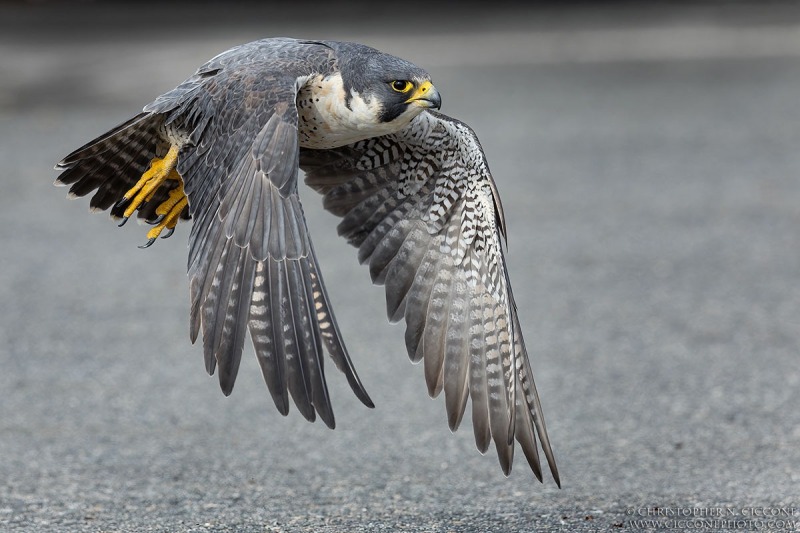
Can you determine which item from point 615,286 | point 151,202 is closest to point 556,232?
point 615,286

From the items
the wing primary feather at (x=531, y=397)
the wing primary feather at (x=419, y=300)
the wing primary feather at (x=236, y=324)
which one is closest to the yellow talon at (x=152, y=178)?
the wing primary feather at (x=236, y=324)

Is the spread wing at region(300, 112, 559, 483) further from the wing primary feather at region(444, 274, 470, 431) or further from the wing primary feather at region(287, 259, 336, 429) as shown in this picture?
the wing primary feather at region(287, 259, 336, 429)

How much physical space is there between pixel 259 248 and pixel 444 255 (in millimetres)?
1168

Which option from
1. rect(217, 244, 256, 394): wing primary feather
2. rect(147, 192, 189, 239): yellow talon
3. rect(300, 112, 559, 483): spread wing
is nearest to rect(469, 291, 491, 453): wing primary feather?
rect(300, 112, 559, 483): spread wing

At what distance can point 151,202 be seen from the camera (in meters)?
4.56

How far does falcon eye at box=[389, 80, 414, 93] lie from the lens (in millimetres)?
4099

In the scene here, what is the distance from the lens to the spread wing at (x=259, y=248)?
3.51 meters

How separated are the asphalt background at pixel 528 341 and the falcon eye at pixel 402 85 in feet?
5.13

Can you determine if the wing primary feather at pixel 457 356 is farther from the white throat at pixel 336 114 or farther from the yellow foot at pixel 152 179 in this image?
the yellow foot at pixel 152 179

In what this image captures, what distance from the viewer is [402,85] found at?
162 inches

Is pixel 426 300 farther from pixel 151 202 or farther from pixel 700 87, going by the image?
pixel 700 87

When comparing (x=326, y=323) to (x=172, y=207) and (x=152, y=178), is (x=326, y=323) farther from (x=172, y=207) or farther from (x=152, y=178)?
(x=172, y=207)

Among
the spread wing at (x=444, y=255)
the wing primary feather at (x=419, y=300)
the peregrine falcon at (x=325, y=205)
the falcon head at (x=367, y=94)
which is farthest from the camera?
the wing primary feather at (x=419, y=300)

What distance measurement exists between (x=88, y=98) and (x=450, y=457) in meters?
8.95
